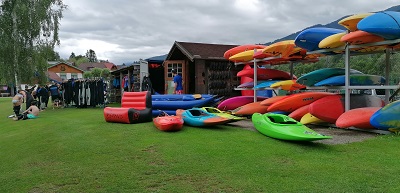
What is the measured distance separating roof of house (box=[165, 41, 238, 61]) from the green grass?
790 cm

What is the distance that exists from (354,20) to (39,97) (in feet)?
52.5

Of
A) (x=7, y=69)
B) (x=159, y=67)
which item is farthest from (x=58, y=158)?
(x=7, y=69)

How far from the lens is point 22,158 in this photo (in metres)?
5.82

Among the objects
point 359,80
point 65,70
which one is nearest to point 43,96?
point 359,80

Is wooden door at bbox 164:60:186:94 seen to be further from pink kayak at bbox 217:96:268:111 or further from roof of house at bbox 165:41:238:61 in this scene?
pink kayak at bbox 217:96:268:111

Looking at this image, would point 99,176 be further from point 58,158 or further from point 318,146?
point 318,146

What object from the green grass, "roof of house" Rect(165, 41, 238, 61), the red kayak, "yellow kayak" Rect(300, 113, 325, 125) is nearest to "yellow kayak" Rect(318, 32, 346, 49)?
"yellow kayak" Rect(300, 113, 325, 125)

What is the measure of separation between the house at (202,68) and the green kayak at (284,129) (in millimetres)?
7667

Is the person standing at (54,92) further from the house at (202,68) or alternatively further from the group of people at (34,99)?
the house at (202,68)

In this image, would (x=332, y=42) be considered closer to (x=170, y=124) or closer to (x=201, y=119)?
(x=201, y=119)

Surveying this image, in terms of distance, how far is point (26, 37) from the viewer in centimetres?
1909

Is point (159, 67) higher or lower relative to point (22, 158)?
higher

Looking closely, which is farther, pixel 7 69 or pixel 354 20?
pixel 7 69

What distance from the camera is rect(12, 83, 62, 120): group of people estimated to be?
13.1 meters
